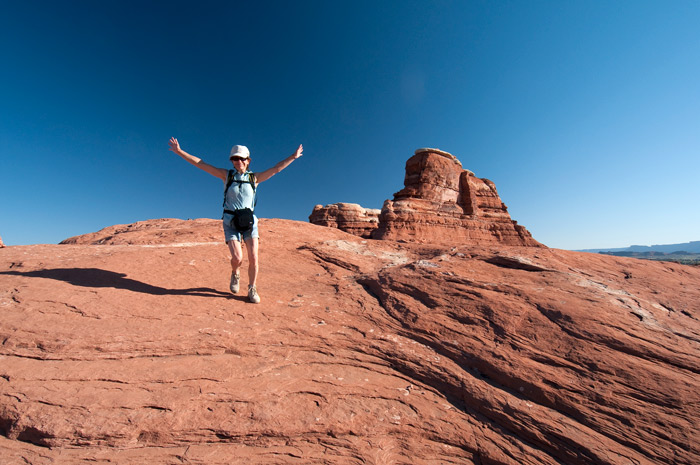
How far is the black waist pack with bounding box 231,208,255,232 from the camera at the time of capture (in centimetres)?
384

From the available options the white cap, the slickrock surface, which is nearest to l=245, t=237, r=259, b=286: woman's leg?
the slickrock surface

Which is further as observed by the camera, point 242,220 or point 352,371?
point 242,220

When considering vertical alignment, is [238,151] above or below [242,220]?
above

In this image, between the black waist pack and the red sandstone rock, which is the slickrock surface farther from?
the red sandstone rock

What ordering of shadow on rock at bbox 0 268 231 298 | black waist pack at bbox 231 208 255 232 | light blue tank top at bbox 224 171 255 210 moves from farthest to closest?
shadow on rock at bbox 0 268 231 298 < light blue tank top at bbox 224 171 255 210 < black waist pack at bbox 231 208 255 232

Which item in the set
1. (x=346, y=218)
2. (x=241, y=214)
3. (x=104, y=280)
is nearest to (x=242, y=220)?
(x=241, y=214)

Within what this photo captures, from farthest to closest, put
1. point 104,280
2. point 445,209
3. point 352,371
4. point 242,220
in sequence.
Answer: point 445,209
point 104,280
point 242,220
point 352,371

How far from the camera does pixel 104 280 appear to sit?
14.1ft

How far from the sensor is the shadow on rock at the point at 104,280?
4.06 metres

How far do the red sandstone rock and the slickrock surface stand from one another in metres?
17.6

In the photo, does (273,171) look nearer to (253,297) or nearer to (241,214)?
(241,214)

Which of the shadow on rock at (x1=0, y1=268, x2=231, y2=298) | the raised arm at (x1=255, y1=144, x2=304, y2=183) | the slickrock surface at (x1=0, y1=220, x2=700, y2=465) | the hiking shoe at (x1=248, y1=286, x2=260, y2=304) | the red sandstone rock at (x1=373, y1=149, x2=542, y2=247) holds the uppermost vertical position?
the red sandstone rock at (x1=373, y1=149, x2=542, y2=247)

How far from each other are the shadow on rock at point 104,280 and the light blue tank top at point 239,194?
132cm

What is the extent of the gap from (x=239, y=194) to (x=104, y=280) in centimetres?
254
